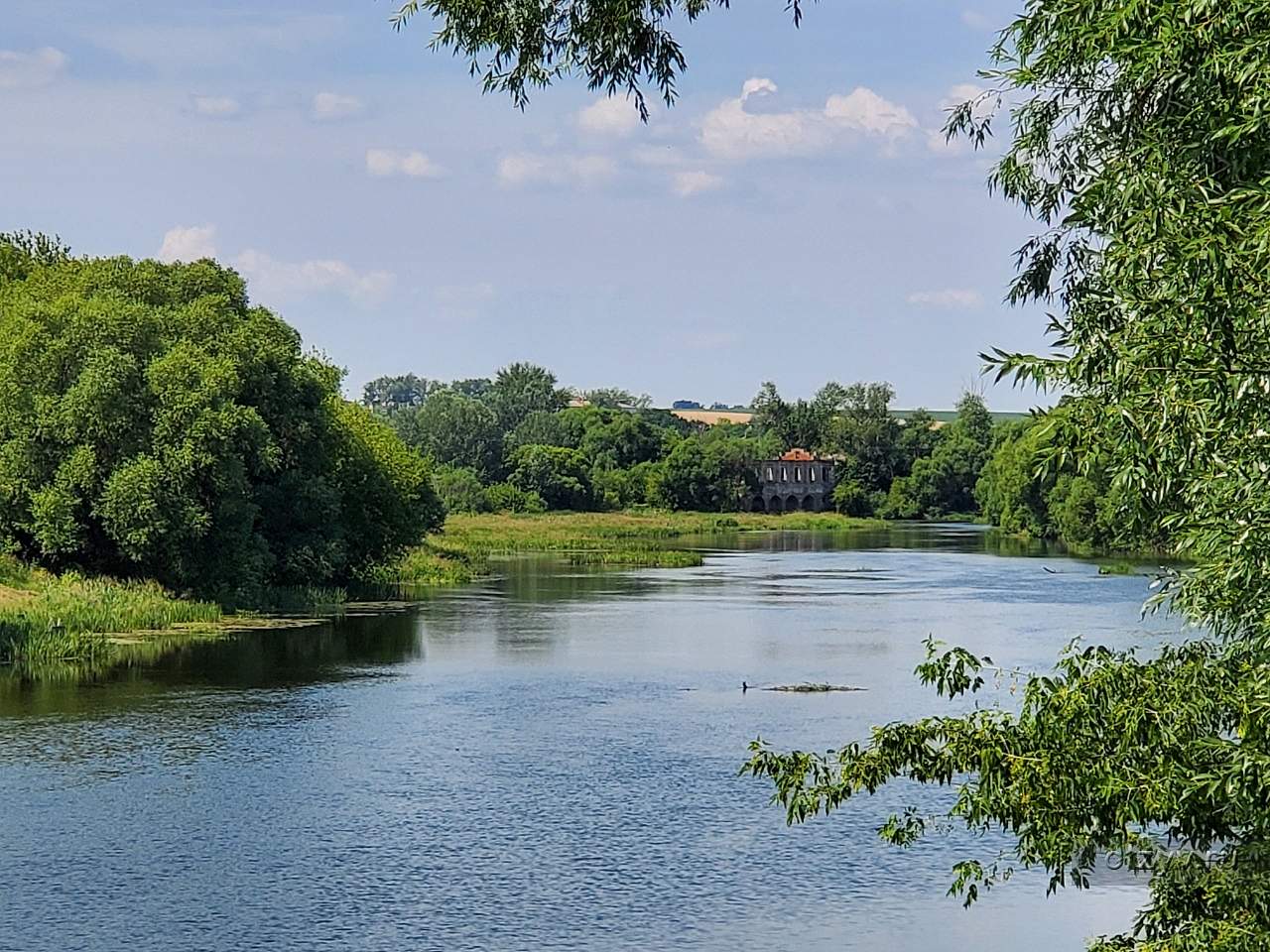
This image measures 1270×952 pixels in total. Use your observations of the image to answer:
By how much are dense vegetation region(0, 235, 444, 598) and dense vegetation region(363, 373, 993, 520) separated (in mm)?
68013

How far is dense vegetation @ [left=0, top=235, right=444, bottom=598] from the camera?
38312 millimetres

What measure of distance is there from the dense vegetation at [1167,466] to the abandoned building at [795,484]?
12335 centimetres

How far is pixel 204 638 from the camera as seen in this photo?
35656 mm

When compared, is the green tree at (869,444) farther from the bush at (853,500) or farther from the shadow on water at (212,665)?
the shadow on water at (212,665)

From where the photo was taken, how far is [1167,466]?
8047mm

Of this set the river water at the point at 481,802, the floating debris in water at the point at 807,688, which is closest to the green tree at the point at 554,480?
the river water at the point at 481,802

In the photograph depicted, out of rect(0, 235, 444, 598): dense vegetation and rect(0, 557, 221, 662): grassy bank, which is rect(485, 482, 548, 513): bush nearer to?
rect(0, 235, 444, 598): dense vegetation

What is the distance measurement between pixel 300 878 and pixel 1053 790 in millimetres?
9815

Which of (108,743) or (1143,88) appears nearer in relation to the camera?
(1143,88)

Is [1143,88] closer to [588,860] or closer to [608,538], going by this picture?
[588,860]

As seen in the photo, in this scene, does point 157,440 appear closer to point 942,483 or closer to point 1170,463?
point 1170,463

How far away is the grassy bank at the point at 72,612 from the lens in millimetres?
32344

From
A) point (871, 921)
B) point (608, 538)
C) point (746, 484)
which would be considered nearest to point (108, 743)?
point (871, 921)

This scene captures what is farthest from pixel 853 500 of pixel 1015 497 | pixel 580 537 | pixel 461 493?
pixel 580 537
